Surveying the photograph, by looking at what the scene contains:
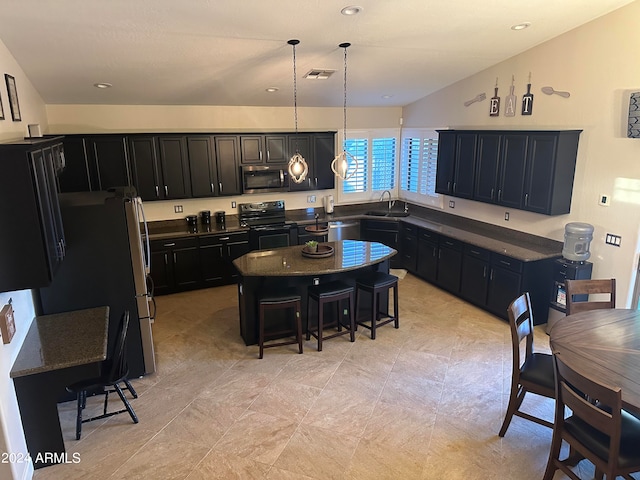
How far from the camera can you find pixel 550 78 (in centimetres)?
493

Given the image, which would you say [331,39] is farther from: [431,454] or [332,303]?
[431,454]

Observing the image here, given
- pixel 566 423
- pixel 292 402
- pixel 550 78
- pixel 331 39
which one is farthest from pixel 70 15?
pixel 550 78

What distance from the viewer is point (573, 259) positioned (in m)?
4.69

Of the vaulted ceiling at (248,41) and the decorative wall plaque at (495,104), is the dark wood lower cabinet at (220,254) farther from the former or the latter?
the decorative wall plaque at (495,104)

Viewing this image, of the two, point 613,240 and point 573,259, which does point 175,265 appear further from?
point 613,240

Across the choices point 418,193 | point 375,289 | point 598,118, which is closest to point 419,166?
point 418,193

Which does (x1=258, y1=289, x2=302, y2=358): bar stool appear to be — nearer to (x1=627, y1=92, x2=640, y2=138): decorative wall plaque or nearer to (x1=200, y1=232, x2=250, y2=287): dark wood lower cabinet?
(x1=200, y1=232, x2=250, y2=287): dark wood lower cabinet

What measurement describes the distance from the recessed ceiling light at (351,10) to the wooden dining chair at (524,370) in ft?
Result: 8.98

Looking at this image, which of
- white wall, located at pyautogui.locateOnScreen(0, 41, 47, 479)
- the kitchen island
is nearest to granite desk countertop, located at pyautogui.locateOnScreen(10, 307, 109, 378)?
white wall, located at pyautogui.locateOnScreen(0, 41, 47, 479)

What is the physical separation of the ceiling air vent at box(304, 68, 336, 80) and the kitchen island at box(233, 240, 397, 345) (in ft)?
7.42

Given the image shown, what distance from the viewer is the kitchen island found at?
4406 mm

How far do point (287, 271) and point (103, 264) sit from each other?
1730mm

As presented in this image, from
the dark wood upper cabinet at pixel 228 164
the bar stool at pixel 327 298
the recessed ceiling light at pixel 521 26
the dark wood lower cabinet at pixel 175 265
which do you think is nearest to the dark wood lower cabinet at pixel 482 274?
the bar stool at pixel 327 298

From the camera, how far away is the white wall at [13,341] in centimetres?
262
